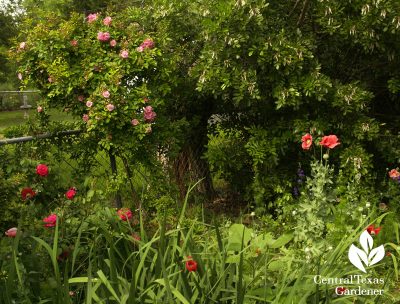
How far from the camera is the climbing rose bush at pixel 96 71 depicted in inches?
166

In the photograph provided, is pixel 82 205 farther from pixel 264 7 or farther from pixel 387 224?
pixel 387 224

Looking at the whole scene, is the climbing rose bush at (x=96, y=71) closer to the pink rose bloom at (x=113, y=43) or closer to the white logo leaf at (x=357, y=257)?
the pink rose bloom at (x=113, y=43)

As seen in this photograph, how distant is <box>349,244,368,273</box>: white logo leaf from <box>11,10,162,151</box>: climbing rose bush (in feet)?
7.22

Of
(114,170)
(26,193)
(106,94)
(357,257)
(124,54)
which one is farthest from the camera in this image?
(114,170)

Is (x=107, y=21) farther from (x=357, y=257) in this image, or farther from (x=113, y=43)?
(x=357, y=257)

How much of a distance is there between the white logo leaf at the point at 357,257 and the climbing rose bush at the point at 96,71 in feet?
7.22

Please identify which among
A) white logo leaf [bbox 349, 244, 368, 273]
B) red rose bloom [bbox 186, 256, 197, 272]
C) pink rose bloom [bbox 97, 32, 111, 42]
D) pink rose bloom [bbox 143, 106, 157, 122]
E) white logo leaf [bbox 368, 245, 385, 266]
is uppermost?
pink rose bloom [bbox 97, 32, 111, 42]

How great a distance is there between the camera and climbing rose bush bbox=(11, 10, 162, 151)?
4227mm

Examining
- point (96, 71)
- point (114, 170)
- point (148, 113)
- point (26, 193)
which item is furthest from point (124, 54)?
point (26, 193)

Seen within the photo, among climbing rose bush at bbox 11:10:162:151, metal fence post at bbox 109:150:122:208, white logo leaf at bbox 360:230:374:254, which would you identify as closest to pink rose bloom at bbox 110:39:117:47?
climbing rose bush at bbox 11:10:162:151

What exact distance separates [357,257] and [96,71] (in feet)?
9.01

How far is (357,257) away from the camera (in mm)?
2668

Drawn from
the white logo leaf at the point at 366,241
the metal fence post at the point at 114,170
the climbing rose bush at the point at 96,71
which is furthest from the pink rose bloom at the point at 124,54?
the white logo leaf at the point at 366,241

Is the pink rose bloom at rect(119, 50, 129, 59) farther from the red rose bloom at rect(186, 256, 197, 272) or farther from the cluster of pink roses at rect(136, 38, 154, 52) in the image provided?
the red rose bloom at rect(186, 256, 197, 272)
